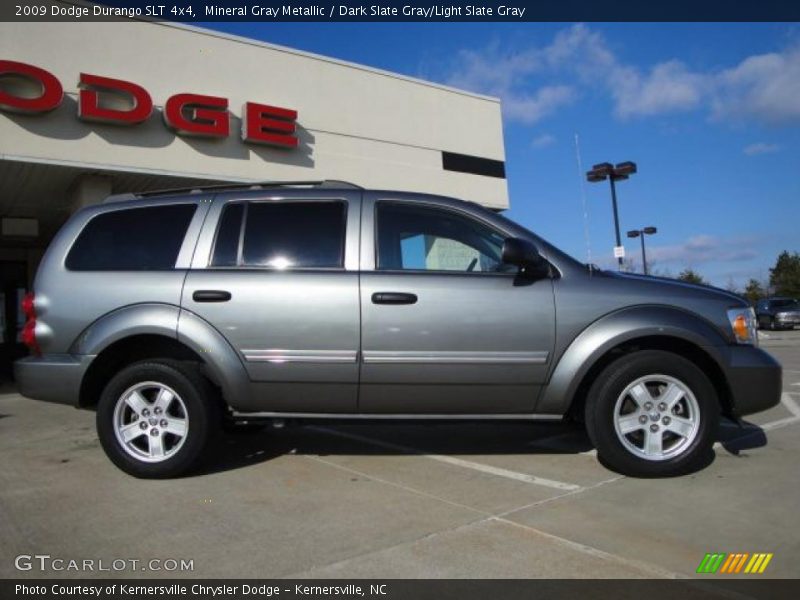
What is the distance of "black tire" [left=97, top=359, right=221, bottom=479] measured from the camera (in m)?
4.12

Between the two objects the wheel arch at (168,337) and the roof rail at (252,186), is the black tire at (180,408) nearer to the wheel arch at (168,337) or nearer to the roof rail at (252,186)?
the wheel arch at (168,337)

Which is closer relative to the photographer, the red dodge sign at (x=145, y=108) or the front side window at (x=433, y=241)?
the front side window at (x=433, y=241)

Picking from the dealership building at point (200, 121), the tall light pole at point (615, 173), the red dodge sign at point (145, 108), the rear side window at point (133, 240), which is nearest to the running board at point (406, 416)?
the rear side window at point (133, 240)

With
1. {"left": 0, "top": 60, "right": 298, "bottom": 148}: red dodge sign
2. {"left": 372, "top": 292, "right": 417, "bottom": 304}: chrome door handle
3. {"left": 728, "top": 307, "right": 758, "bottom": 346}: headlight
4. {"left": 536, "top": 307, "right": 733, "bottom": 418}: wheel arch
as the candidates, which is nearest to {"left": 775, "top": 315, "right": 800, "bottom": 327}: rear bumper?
{"left": 0, "top": 60, "right": 298, "bottom": 148}: red dodge sign

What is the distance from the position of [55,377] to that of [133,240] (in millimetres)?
1073

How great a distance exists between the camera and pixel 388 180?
1405 centimetres

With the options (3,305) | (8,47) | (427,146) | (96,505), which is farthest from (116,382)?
(3,305)

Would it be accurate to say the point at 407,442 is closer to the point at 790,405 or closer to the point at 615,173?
the point at 790,405

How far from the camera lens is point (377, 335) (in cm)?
404

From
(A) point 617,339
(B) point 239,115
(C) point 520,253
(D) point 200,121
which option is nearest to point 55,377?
(C) point 520,253

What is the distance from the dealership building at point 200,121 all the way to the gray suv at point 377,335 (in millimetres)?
7062

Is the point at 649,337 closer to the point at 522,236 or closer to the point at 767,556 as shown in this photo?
the point at 522,236

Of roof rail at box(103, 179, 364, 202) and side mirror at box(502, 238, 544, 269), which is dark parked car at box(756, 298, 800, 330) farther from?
roof rail at box(103, 179, 364, 202)

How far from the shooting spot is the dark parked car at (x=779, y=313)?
29.7 meters
